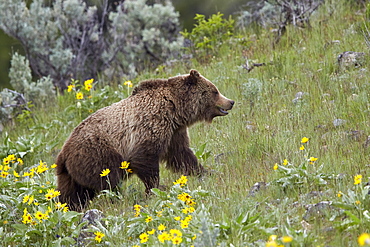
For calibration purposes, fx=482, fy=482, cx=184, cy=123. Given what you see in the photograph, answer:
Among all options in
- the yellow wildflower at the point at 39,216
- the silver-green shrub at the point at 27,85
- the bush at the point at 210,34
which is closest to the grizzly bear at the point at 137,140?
the yellow wildflower at the point at 39,216

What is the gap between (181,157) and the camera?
611cm

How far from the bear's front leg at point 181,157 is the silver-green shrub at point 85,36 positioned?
7040 mm

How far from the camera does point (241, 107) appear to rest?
7777 millimetres

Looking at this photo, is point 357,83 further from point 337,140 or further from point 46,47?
point 46,47

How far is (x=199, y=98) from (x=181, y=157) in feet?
2.73

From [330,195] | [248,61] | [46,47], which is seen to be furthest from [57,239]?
[46,47]

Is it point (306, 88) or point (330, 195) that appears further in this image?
point (306, 88)

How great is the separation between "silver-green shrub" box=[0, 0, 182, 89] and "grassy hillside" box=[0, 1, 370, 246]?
12.5ft

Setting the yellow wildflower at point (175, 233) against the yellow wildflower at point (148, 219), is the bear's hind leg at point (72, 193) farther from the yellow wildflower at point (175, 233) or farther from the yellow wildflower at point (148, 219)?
the yellow wildflower at point (175, 233)

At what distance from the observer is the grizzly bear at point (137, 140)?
5711 millimetres

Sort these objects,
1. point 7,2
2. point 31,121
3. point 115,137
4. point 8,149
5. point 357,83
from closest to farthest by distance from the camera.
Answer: point 115,137 → point 357,83 → point 8,149 → point 31,121 → point 7,2

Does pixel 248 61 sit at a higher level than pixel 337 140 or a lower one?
higher

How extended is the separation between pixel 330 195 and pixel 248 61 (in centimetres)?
535

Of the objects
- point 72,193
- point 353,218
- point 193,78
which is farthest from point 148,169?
point 353,218
